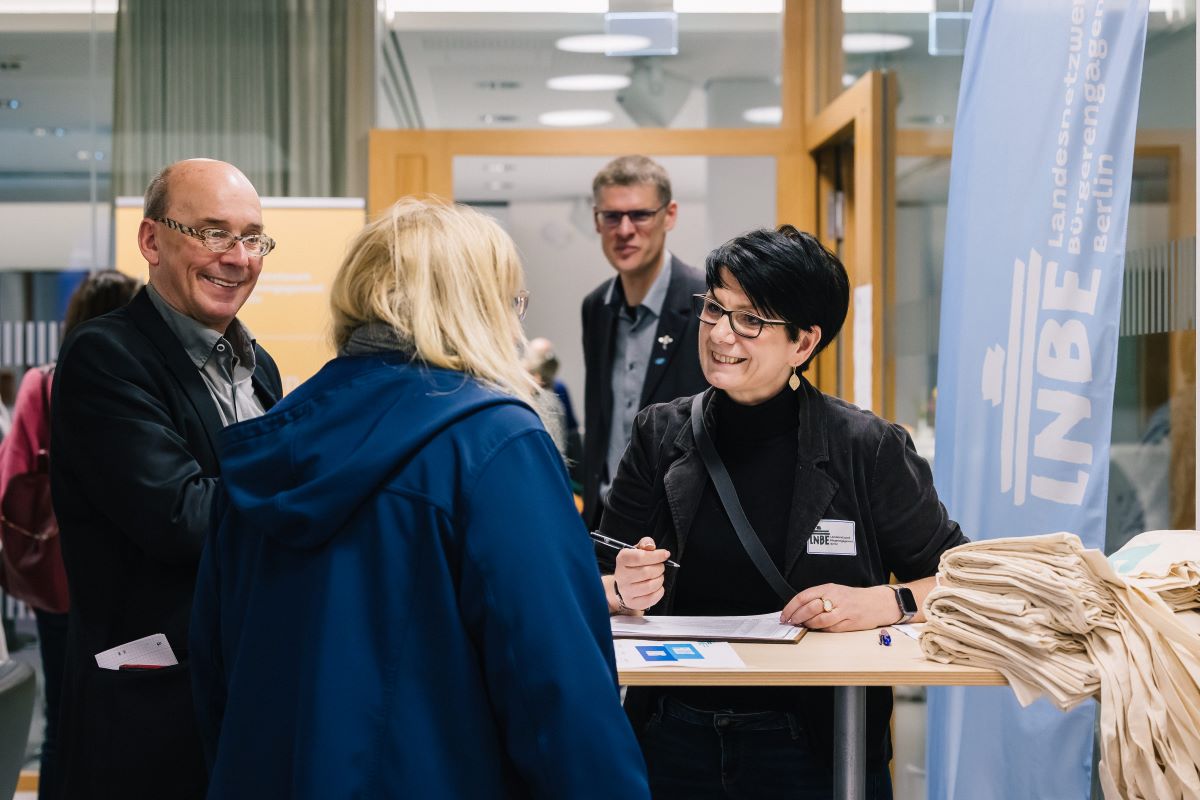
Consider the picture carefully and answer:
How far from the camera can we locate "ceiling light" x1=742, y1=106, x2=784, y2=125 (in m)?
5.10

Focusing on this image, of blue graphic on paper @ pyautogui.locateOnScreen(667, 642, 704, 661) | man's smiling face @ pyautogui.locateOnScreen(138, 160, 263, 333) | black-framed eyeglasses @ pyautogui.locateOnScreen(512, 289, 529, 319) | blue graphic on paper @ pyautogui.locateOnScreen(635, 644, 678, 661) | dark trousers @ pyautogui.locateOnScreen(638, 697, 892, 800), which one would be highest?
man's smiling face @ pyautogui.locateOnScreen(138, 160, 263, 333)

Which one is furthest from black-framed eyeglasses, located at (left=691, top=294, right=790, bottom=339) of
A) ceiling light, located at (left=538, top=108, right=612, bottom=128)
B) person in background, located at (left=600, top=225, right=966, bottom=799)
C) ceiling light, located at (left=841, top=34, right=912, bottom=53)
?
ceiling light, located at (left=538, top=108, right=612, bottom=128)

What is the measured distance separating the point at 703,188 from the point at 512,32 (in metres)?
1.02

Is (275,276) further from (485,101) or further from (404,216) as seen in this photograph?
(404,216)

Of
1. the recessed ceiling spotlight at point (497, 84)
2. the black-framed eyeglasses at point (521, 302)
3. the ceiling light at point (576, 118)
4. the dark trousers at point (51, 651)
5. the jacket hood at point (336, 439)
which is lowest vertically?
the dark trousers at point (51, 651)

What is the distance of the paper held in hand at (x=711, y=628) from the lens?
2.00 m

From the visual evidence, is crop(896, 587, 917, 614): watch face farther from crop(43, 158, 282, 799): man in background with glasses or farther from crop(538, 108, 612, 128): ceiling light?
crop(538, 108, 612, 128): ceiling light

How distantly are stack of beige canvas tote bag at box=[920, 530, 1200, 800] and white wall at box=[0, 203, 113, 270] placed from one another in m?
4.06

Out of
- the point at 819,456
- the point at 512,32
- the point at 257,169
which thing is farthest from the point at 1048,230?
the point at 257,169

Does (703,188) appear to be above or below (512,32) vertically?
below

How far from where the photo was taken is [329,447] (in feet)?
4.32

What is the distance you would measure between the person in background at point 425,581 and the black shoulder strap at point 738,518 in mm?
822

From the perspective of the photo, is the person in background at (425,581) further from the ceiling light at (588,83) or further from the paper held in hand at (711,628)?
the ceiling light at (588,83)

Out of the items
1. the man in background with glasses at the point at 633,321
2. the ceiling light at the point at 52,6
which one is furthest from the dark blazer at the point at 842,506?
the ceiling light at the point at 52,6
